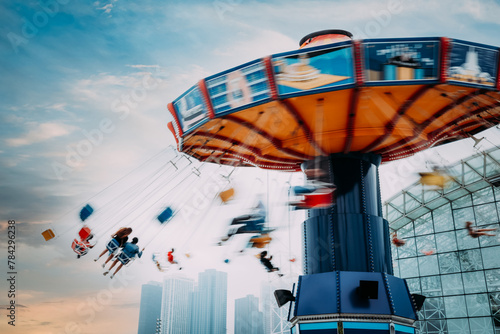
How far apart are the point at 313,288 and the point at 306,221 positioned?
1990 millimetres

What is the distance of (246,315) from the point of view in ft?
229

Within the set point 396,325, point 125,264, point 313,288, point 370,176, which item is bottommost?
point 396,325

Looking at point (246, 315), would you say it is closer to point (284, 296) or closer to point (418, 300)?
point (418, 300)

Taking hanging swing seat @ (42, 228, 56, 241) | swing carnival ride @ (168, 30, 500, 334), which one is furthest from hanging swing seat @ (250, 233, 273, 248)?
Result: hanging swing seat @ (42, 228, 56, 241)

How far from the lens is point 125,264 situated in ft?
44.8

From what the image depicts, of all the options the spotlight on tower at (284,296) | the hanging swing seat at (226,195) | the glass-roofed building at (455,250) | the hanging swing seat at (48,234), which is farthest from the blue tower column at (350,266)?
the glass-roofed building at (455,250)

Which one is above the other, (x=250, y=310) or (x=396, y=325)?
(x=250, y=310)

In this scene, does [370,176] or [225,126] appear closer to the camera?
[225,126]

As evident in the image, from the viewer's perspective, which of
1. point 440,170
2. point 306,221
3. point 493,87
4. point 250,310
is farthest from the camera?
point 250,310

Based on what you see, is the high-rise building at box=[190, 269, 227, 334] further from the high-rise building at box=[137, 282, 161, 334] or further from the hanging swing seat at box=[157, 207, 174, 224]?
the hanging swing seat at box=[157, 207, 174, 224]

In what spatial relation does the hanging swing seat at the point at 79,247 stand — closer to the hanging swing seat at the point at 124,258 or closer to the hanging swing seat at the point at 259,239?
the hanging swing seat at the point at 124,258

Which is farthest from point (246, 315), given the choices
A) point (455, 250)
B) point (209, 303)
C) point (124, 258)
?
point (124, 258)

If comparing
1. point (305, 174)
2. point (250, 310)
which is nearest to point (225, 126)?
point (305, 174)

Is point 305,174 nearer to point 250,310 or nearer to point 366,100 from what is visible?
point 366,100
